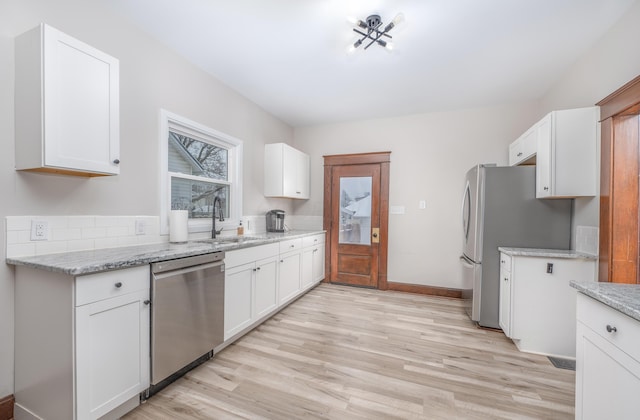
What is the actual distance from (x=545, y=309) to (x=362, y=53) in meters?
2.81

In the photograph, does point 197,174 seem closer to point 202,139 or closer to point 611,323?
point 202,139

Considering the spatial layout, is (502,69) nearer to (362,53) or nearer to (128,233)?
(362,53)

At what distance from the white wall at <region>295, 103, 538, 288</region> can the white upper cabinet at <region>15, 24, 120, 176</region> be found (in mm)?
3406

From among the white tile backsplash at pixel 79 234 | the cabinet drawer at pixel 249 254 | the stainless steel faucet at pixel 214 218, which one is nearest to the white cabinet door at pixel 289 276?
the cabinet drawer at pixel 249 254

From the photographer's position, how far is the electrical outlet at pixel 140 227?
2164mm

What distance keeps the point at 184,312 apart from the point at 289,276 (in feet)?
5.22

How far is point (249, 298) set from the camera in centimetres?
258

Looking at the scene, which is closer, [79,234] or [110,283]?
[110,283]

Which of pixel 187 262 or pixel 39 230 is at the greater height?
pixel 39 230

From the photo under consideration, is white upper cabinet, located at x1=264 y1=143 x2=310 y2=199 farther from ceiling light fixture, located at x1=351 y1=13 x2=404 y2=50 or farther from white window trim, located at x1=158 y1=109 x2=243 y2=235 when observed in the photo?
ceiling light fixture, located at x1=351 y1=13 x2=404 y2=50

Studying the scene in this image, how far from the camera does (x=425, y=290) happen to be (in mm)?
3963

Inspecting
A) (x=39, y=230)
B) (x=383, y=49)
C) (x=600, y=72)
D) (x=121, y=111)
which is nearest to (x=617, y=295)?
(x=600, y=72)

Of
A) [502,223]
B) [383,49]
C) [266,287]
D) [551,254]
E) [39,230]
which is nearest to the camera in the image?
[39,230]

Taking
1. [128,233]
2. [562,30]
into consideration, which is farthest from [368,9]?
[128,233]
